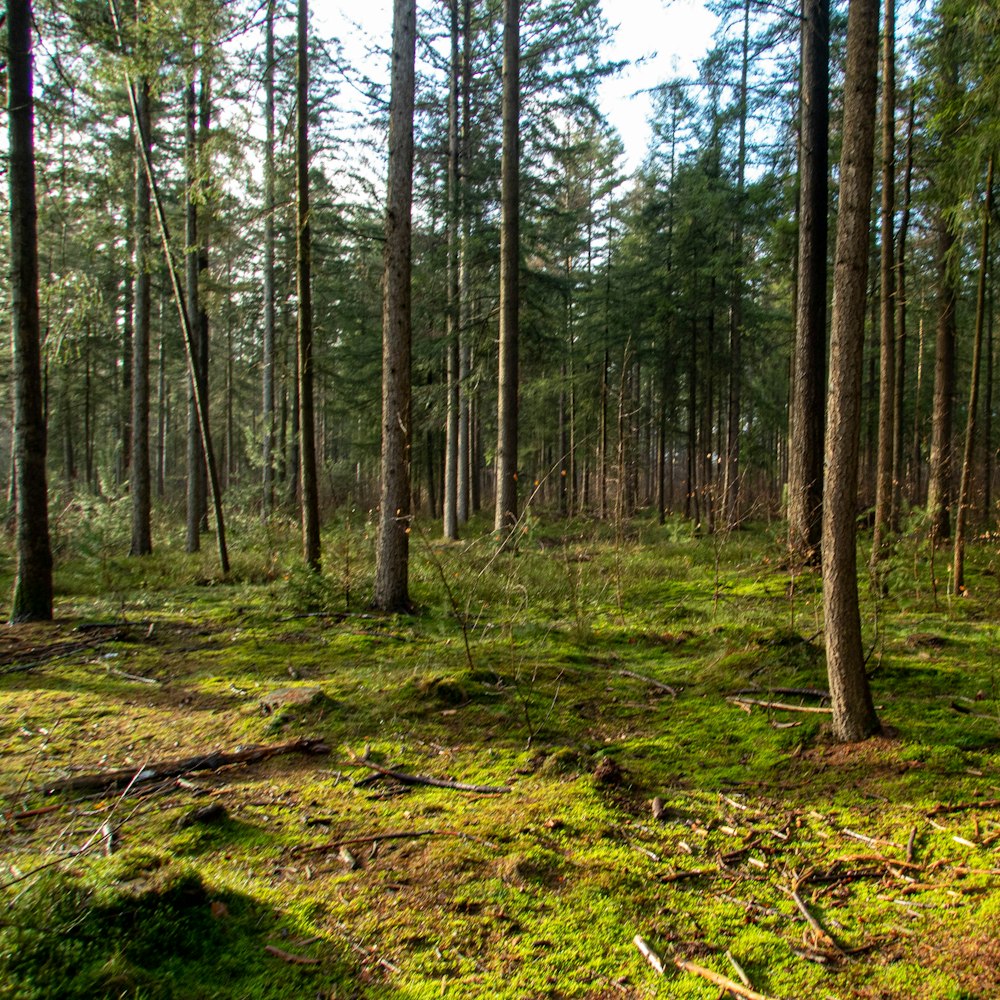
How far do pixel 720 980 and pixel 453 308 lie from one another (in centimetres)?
1591

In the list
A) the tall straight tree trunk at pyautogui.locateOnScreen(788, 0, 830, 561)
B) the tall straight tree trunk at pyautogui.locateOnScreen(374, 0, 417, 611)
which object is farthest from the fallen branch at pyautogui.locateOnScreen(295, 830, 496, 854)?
the tall straight tree trunk at pyautogui.locateOnScreen(788, 0, 830, 561)

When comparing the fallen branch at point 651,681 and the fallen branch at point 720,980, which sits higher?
the fallen branch at point 651,681

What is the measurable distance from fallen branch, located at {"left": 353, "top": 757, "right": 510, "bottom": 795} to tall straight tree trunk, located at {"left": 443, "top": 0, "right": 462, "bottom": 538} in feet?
42.1

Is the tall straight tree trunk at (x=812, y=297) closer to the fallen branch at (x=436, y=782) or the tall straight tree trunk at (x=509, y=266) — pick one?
the tall straight tree trunk at (x=509, y=266)

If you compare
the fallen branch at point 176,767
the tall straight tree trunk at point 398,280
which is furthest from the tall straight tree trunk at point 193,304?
the fallen branch at point 176,767

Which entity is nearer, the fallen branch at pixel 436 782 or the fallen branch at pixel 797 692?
the fallen branch at pixel 436 782

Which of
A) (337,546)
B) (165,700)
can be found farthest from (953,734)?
(337,546)

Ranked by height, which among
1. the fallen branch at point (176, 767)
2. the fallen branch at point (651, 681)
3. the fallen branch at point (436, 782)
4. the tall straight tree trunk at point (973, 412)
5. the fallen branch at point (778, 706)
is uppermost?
the tall straight tree trunk at point (973, 412)

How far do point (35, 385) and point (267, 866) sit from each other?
7.85 m

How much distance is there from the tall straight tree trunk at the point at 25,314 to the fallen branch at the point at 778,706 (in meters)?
8.45

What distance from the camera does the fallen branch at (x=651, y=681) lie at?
570 centimetres

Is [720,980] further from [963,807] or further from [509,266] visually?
[509,266]

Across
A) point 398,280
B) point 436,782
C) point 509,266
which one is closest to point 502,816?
point 436,782

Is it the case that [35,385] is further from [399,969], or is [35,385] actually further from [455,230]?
[455,230]
